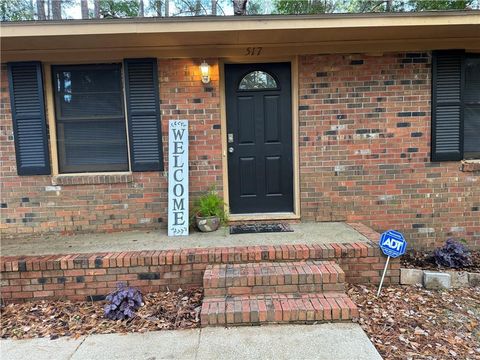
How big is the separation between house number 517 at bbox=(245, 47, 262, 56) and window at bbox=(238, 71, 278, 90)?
24cm

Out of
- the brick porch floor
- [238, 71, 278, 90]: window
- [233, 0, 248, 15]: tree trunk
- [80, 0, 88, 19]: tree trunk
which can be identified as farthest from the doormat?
[80, 0, 88, 19]: tree trunk

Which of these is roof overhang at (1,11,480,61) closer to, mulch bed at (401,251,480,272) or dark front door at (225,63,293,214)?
dark front door at (225,63,293,214)

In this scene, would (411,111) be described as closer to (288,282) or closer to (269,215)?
(269,215)

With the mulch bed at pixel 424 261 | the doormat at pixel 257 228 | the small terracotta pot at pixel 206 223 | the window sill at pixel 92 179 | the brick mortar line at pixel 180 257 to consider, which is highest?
the window sill at pixel 92 179

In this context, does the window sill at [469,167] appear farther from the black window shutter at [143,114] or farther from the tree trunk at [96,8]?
the tree trunk at [96,8]

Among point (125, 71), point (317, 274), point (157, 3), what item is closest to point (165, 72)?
point (125, 71)

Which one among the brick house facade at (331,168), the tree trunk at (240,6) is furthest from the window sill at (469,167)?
the tree trunk at (240,6)

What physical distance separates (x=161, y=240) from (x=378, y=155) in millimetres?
2712

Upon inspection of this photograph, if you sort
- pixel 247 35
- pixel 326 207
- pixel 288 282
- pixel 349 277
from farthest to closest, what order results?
1. pixel 326 207
2. pixel 247 35
3. pixel 349 277
4. pixel 288 282

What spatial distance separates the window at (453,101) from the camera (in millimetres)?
4078

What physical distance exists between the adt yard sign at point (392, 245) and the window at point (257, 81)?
7.11ft

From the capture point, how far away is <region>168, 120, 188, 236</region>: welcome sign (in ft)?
12.8

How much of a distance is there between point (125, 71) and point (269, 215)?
240 cm

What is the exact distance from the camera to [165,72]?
4.04 m
